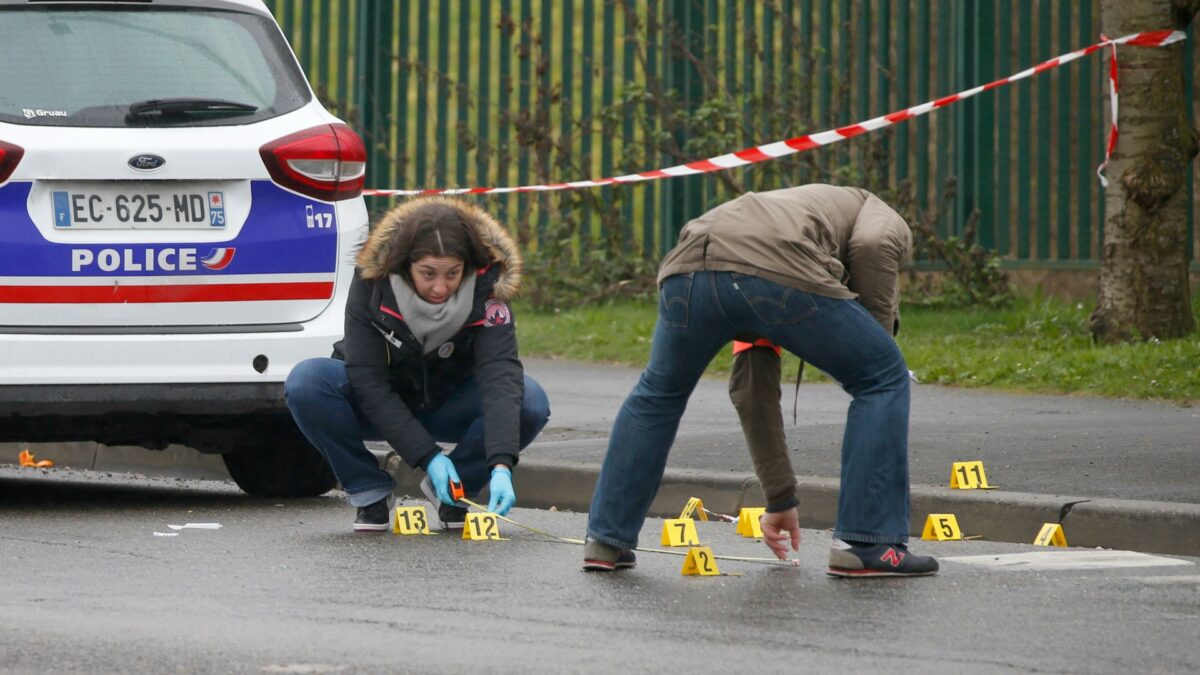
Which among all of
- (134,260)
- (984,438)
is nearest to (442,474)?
(134,260)

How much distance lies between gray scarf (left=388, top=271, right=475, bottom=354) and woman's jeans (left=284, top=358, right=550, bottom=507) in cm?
26

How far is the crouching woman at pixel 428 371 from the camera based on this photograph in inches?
269

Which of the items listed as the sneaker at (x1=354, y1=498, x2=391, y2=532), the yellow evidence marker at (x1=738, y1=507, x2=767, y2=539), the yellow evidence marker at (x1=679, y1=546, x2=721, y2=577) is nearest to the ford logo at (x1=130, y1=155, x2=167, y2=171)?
the sneaker at (x1=354, y1=498, x2=391, y2=532)

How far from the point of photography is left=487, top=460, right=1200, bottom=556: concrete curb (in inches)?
268

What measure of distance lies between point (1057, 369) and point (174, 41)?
491 centimetres

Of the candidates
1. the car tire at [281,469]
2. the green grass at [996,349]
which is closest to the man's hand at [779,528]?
the car tire at [281,469]

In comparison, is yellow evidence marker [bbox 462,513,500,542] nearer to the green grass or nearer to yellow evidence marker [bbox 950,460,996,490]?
yellow evidence marker [bbox 950,460,996,490]

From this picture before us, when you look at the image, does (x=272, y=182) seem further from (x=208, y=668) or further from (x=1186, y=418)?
(x=1186, y=418)

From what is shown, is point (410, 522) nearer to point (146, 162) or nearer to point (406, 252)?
point (406, 252)

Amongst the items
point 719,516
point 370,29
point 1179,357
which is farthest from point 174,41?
point 370,29

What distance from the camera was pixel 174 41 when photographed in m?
7.64

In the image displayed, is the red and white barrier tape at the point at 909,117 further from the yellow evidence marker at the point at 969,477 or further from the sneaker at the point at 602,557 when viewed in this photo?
the sneaker at the point at 602,557

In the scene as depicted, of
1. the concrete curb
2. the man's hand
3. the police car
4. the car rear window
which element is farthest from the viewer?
the car rear window

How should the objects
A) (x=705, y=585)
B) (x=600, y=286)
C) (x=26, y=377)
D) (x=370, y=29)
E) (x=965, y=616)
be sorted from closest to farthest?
(x=965, y=616) < (x=705, y=585) < (x=26, y=377) < (x=600, y=286) < (x=370, y=29)
